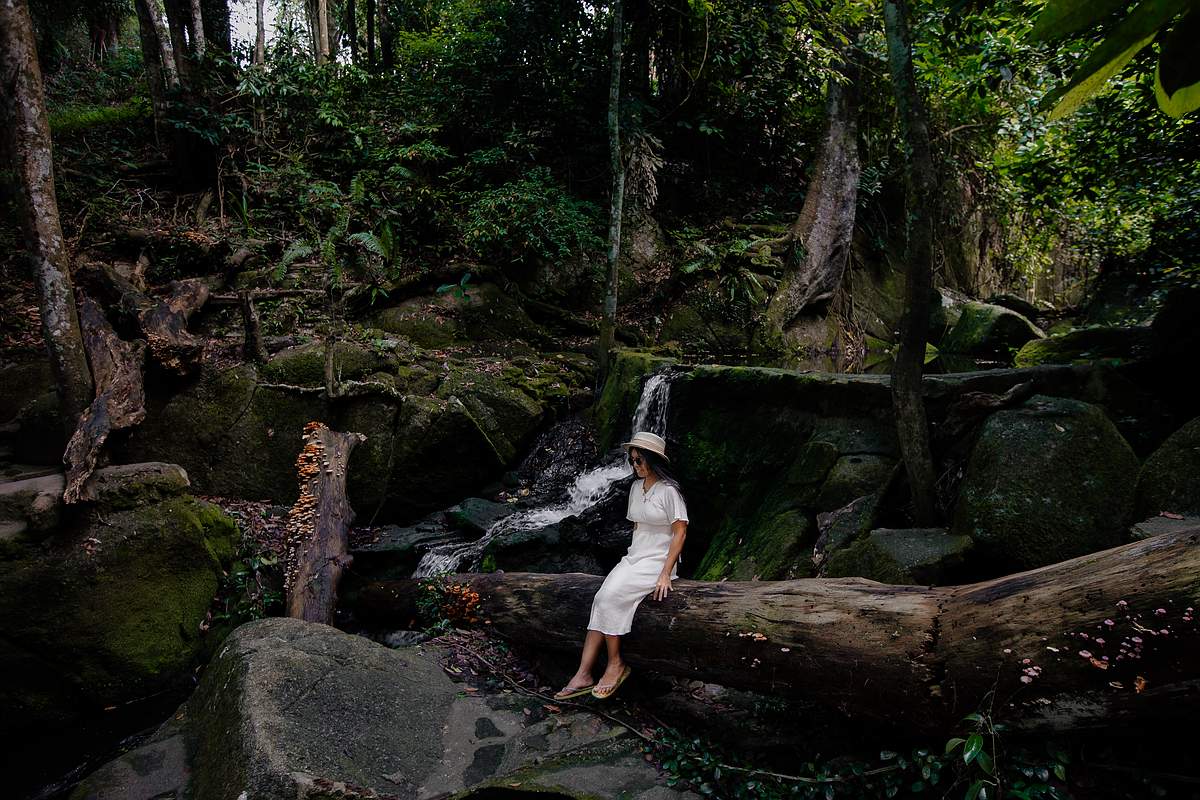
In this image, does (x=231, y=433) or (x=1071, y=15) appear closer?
(x=1071, y=15)

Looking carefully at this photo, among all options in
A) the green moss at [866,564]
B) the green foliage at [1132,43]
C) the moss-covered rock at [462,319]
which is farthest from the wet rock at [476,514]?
the green foliage at [1132,43]

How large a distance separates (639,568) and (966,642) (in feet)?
6.42

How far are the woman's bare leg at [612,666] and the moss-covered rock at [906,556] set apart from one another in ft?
5.36

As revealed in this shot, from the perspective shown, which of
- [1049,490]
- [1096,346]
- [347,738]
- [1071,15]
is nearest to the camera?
[1071,15]

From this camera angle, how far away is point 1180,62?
66cm

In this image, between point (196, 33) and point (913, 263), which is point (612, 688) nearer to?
point (913, 263)

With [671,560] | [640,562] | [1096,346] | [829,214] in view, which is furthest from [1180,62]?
[829,214]

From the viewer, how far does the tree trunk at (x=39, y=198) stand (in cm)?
631

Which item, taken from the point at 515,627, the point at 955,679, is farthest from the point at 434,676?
the point at 955,679

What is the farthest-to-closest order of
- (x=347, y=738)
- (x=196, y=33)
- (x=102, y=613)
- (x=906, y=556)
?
(x=196, y=33)
(x=102, y=613)
(x=906, y=556)
(x=347, y=738)

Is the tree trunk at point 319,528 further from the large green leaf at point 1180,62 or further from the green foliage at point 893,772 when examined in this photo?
the large green leaf at point 1180,62

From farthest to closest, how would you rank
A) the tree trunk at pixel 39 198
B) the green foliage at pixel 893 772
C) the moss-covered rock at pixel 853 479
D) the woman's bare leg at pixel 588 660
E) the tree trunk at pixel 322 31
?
the tree trunk at pixel 322 31 < the tree trunk at pixel 39 198 < the moss-covered rock at pixel 853 479 < the woman's bare leg at pixel 588 660 < the green foliage at pixel 893 772

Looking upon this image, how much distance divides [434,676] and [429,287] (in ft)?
27.4

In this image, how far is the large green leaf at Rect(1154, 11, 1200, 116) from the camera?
0.65 meters
